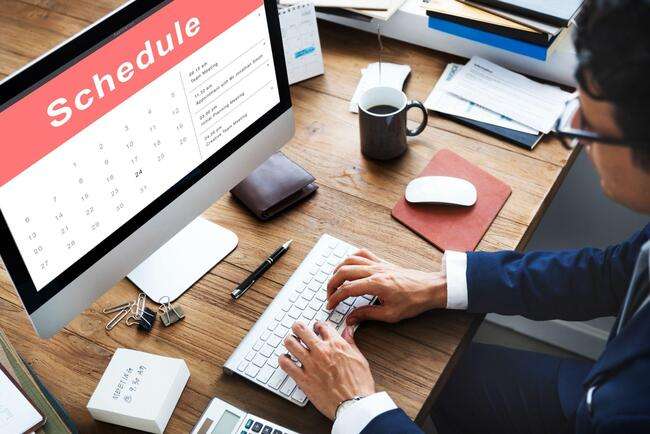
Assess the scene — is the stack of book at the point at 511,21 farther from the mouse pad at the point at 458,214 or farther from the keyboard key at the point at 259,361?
the keyboard key at the point at 259,361

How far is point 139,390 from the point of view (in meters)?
1.06

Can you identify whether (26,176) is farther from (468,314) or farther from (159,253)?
(468,314)

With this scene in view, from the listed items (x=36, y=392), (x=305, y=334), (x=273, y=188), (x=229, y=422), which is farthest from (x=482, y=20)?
(x=36, y=392)

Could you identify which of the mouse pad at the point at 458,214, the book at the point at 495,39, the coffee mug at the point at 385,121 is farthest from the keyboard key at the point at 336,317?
the book at the point at 495,39

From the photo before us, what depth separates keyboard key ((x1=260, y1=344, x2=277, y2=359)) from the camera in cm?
112

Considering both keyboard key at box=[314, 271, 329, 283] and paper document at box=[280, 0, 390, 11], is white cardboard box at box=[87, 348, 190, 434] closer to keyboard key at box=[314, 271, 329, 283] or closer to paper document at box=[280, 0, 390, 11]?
keyboard key at box=[314, 271, 329, 283]

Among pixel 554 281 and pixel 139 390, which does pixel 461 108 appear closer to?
pixel 554 281

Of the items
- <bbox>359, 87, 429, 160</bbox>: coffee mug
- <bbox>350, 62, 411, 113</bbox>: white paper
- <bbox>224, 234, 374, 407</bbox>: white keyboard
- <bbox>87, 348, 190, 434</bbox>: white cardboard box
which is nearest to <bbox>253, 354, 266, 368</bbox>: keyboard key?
<bbox>224, 234, 374, 407</bbox>: white keyboard

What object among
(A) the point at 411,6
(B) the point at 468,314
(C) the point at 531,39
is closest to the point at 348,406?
(B) the point at 468,314

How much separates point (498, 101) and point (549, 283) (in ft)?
1.40

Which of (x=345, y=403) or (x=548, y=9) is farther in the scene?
(x=548, y=9)

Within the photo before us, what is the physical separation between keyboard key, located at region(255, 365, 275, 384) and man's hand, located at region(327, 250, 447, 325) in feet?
0.44

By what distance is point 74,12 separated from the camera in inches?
70.6

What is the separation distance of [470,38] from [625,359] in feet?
2.63
